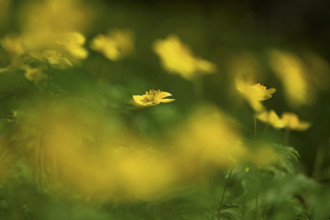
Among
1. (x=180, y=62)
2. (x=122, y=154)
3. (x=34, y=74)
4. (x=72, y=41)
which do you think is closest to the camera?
(x=122, y=154)

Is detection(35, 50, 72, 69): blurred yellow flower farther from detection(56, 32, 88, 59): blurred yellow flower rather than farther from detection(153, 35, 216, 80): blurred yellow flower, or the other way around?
detection(153, 35, 216, 80): blurred yellow flower

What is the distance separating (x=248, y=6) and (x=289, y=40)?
2.44 feet

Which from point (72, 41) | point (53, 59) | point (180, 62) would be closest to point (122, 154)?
point (53, 59)

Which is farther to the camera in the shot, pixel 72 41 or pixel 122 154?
pixel 72 41

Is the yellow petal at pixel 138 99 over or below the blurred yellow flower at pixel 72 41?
below

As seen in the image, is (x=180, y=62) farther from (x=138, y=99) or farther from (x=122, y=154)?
(x=122, y=154)

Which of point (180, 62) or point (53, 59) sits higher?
point (180, 62)

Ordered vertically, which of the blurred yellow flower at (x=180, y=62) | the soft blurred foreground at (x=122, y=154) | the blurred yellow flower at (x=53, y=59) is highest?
the blurred yellow flower at (x=180, y=62)

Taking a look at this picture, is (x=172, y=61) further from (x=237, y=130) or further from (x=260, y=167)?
(x=260, y=167)

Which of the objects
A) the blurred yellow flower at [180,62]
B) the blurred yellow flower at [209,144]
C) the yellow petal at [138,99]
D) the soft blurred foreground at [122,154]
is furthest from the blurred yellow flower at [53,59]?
the blurred yellow flower at [180,62]

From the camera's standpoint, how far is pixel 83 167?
0.93m

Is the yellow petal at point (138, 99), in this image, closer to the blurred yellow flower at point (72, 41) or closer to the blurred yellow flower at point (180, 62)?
the blurred yellow flower at point (72, 41)

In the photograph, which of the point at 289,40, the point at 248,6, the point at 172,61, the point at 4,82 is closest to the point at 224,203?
the point at 4,82

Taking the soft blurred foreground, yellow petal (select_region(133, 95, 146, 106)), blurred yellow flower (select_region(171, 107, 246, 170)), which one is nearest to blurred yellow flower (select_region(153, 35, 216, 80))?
the soft blurred foreground
